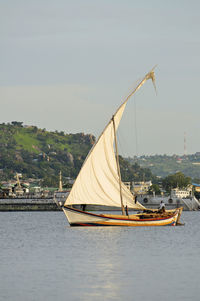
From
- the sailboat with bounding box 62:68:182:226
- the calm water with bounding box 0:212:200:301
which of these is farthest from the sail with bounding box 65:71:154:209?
the calm water with bounding box 0:212:200:301

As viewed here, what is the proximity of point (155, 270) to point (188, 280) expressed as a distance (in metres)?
5.05

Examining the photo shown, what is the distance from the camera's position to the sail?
8681 centimetres

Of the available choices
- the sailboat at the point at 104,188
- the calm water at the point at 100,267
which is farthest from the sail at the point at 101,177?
the calm water at the point at 100,267

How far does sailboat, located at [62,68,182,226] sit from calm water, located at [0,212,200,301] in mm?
6578

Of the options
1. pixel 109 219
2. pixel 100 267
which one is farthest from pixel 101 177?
pixel 100 267

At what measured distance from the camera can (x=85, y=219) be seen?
90.6 metres

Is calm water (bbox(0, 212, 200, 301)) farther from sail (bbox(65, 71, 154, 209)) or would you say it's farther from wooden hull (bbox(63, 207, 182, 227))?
wooden hull (bbox(63, 207, 182, 227))

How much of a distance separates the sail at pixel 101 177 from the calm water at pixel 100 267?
630 centimetres

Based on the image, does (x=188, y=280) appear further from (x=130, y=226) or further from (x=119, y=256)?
(x=130, y=226)

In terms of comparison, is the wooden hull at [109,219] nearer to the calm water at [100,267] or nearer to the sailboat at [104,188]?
the sailboat at [104,188]

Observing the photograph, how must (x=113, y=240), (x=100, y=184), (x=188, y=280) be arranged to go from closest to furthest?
1. (x=188, y=280)
2. (x=113, y=240)
3. (x=100, y=184)

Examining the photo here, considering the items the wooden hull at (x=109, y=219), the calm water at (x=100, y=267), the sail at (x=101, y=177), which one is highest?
the sail at (x=101, y=177)

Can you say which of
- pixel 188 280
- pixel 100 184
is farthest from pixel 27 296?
pixel 100 184

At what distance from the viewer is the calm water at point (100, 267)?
3903 centimetres
